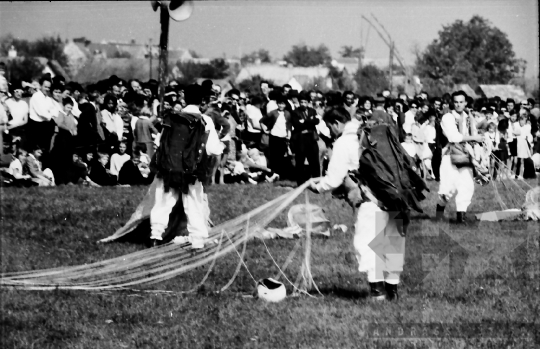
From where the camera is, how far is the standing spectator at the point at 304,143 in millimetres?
18047

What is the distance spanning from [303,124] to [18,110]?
18.5ft

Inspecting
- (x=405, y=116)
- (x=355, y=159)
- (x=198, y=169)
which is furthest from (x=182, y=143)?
(x=405, y=116)

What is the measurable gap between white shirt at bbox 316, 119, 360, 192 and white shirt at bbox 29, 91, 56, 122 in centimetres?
804

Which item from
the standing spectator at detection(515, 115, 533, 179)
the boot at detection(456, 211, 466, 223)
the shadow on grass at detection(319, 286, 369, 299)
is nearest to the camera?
the shadow on grass at detection(319, 286, 369, 299)

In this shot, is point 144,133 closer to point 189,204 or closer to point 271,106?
point 271,106

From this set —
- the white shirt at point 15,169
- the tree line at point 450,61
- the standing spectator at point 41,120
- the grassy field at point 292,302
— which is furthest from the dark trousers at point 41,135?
the tree line at point 450,61

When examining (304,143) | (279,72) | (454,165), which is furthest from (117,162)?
(279,72)

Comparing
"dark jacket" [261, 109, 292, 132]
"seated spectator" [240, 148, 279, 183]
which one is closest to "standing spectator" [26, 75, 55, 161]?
"seated spectator" [240, 148, 279, 183]

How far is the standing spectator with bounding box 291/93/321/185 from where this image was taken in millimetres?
18047

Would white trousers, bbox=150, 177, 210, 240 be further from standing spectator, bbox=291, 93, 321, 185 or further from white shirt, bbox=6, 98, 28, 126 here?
standing spectator, bbox=291, 93, 321, 185

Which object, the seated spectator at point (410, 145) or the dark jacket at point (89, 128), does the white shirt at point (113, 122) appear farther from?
the seated spectator at point (410, 145)

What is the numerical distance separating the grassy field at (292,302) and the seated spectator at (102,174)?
271cm

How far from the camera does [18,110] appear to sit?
50.6ft

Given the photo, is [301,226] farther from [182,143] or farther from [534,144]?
[534,144]
